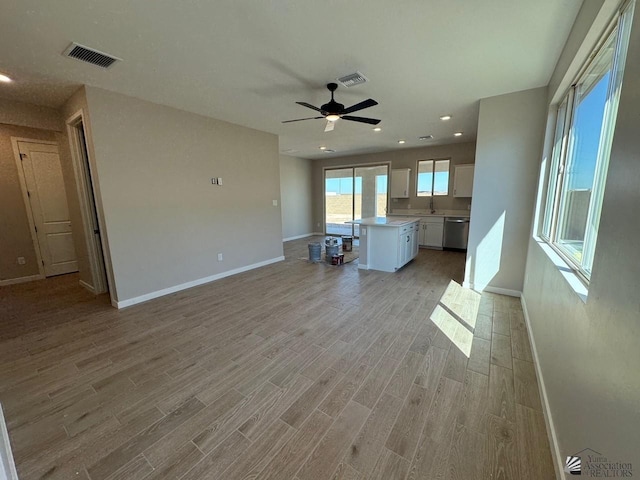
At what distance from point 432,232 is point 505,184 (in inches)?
130

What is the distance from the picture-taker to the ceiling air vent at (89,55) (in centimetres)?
219

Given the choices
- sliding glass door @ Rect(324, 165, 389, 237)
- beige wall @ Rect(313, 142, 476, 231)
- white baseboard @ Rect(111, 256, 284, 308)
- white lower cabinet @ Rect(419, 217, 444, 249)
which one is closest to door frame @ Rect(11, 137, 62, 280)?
white baseboard @ Rect(111, 256, 284, 308)

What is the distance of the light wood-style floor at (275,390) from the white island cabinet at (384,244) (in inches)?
50.1

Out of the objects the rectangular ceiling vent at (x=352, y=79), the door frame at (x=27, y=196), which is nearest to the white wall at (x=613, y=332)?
the rectangular ceiling vent at (x=352, y=79)

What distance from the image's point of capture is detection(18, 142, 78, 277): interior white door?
432cm

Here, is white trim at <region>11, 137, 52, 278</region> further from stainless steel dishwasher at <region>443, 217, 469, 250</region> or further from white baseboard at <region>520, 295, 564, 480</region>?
stainless steel dishwasher at <region>443, 217, 469, 250</region>

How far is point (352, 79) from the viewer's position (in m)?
2.79

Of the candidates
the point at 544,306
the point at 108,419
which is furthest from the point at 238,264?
the point at 544,306

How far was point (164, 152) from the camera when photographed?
11.8ft

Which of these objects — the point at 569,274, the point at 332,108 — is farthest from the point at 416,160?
the point at 569,274

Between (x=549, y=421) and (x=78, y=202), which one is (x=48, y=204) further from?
(x=549, y=421)

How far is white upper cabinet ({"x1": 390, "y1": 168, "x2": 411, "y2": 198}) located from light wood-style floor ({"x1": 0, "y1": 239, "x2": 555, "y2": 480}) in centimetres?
441

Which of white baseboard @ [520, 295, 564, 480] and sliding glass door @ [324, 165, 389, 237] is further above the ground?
sliding glass door @ [324, 165, 389, 237]

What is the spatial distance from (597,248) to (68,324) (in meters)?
4.54
